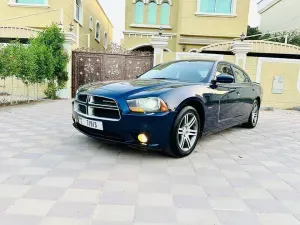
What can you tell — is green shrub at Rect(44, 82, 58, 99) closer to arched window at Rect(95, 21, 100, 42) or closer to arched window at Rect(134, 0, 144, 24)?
arched window at Rect(134, 0, 144, 24)

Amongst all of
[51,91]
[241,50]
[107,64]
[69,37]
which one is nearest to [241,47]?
[241,50]

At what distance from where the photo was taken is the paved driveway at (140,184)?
2025 millimetres

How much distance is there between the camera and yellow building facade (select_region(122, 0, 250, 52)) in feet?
42.4

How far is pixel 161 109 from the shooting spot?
3.07 metres

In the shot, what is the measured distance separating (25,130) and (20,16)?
33.5ft

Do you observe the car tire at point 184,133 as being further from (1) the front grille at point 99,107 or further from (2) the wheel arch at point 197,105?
(1) the front grille at point 99,107

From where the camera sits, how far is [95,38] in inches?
761

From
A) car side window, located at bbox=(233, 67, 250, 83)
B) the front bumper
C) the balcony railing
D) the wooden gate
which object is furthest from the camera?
the balcony railing

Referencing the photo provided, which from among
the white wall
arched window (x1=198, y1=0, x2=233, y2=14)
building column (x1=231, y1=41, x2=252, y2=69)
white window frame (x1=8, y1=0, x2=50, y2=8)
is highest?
the white wall

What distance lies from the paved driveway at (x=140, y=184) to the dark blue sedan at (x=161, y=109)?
11.4 inches

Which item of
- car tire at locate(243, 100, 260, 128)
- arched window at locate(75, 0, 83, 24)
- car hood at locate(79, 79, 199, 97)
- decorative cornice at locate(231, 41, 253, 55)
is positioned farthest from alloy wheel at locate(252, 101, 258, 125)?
arched window at locate(75, 0, 83, 24)

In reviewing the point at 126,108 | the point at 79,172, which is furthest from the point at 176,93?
the point at 79,172

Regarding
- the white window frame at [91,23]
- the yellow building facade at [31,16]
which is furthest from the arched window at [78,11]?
the white window frame at [91,23]

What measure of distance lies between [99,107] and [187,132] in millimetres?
1217
